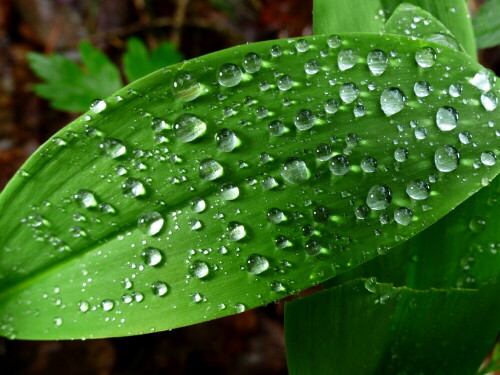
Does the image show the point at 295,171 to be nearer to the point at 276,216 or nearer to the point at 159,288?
the point at 276,216

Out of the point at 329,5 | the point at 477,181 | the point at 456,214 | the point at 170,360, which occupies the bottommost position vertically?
the point at 170,360

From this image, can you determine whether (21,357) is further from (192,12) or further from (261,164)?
(192,12)

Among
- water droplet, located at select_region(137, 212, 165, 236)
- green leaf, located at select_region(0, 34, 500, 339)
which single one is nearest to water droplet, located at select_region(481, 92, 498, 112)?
green leaf, located at select_region(0, 34, 500, 339)

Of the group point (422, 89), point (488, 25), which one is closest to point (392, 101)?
point (422, 89)

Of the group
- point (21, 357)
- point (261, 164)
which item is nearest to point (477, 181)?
point (261, 164)

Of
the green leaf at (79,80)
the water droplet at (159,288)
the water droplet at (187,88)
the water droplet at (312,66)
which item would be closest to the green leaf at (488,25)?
the water droplet at (312,66)

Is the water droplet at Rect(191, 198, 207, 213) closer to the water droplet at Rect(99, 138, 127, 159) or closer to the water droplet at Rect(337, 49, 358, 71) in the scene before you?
the water droplet at Rect(99, 138, 127, 159)
